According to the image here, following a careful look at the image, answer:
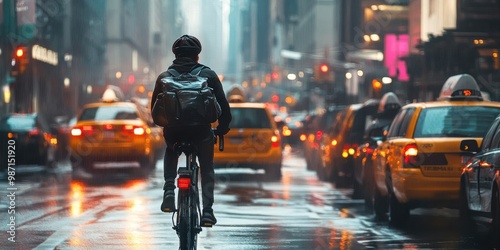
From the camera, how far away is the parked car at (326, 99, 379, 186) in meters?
22.6

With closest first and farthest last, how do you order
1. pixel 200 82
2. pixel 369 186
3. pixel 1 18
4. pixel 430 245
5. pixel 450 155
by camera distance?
1. pixel 200 82
2. pixel 430 245
3. pixel 450 155
4. pixel 369 186
5. pixel 1 18

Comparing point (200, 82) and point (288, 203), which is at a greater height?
point (200, 82)

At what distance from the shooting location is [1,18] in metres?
52.9

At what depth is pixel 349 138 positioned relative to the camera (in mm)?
22766

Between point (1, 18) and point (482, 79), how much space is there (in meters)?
23.9

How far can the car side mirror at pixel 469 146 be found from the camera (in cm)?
1222

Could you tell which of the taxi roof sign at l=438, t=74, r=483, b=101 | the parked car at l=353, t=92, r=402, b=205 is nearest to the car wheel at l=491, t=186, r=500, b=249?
the taxi roof sign at l=438, t=74, r=483, b=101

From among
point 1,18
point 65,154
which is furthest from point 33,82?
point 65,154

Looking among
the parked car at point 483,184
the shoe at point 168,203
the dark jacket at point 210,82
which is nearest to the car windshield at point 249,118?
the parked car at point 483,184

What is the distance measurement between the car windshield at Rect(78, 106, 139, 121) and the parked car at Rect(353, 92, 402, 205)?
6.98 metres

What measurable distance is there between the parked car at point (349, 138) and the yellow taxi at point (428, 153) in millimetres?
7240

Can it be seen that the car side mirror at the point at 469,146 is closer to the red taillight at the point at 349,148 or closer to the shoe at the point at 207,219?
the shoe at the point at 207,219

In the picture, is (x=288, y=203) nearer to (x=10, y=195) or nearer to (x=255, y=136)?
(x=10, y=195)

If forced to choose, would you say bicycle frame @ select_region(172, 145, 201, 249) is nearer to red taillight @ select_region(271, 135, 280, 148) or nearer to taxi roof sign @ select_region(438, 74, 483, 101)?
taxi roof sign @ select_region(438, 74, 483, 101)
